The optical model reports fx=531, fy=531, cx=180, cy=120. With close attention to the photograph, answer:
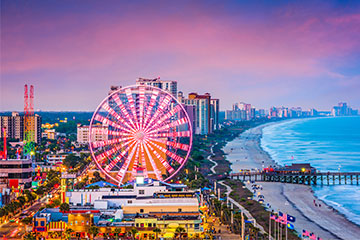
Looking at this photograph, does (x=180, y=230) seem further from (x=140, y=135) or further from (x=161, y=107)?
(x=161, y=107)

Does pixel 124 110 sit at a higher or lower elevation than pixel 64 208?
higher

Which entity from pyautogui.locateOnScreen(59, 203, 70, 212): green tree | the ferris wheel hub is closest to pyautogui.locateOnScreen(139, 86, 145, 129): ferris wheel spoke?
the ferris wheel hub

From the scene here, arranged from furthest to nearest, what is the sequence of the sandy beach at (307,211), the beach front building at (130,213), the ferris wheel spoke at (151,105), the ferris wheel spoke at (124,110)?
the ferris wheel spoke at (151,105) < the ferris wheel spoke at (124,110) < the sandy beach at (307,211) < the beach front building at (130,213)

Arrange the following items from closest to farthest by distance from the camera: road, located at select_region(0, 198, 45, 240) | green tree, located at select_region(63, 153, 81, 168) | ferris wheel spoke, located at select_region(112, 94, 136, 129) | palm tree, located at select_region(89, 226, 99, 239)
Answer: palm tree, located at select_region(89, 226, 99, 239) < road, located at select_region(0, 198, 45, 240) < ferris wheel spoke, located at select_region(112, 94, 136, 129) < green tree, located at select_region(63, 153, 81, 168)

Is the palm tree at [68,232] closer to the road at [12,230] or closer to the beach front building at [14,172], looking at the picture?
the road at [12,230]

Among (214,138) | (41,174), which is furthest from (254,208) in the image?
(214,138)

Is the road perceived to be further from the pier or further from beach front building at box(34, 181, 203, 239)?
the pier

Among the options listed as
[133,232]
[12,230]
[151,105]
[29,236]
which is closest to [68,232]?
[29,236]

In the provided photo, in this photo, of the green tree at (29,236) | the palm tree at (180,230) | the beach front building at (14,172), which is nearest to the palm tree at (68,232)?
the green tree at (29,236)

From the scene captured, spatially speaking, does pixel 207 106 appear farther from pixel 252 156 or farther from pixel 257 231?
pixel 257 231
